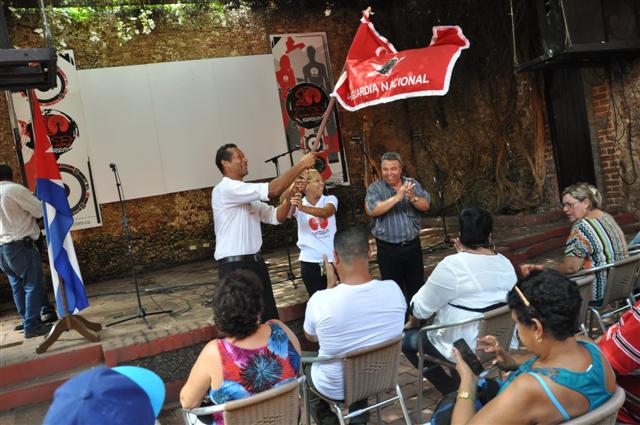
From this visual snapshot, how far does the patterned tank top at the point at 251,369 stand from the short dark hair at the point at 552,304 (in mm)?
943

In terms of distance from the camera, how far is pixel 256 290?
2086 millimetres

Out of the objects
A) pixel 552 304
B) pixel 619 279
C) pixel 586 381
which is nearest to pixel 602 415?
pixel 586 381

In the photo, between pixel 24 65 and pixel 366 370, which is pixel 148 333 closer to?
pixel 24 65

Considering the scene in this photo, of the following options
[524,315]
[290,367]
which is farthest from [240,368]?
[524,315]

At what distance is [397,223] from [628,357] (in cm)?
222

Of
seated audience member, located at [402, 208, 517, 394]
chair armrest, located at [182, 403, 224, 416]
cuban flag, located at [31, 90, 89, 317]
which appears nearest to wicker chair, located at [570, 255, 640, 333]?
seated audience member, located at [402, 208, 517, 394]

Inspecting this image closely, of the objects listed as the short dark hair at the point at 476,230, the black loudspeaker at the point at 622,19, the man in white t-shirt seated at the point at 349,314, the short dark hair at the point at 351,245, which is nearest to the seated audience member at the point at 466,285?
the short dark hair at the point at 476,230

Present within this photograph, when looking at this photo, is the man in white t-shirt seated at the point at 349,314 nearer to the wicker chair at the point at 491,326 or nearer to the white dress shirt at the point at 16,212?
the wicker chair at the point at 491,326

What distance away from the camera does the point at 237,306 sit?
2.00 m

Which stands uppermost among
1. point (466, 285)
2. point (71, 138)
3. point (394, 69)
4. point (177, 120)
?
point (177, 120)

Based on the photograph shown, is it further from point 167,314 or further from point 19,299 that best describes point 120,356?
point 19,299

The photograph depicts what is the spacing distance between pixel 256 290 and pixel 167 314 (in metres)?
2.99

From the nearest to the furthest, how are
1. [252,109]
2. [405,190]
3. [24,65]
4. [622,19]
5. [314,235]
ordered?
[24,65]
[405,190]
[314,235]
[622,19]
[252,109]

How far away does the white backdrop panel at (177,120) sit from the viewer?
7656 mm
